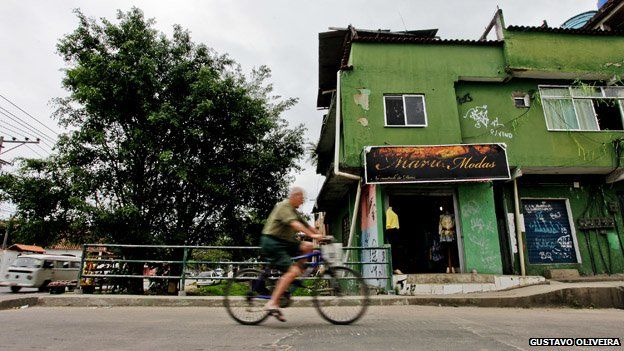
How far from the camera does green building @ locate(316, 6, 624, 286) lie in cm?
1084

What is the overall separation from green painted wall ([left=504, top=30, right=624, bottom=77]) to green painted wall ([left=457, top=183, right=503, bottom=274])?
4.51 m

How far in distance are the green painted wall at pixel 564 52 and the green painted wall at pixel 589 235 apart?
13.0 ft

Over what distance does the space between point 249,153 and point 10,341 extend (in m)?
12.1

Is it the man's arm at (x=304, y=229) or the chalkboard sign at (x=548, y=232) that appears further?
the chalkboard sign at (x=548, y=232)

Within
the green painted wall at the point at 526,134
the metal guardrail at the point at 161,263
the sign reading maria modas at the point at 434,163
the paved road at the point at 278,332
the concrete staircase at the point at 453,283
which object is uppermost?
the green painted wall at the point at 526,134

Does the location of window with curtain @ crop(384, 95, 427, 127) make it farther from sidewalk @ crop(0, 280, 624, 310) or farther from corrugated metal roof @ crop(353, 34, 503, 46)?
sidewalk @ crop(0, 280, 624, 310)

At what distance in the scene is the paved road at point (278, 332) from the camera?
3.77m

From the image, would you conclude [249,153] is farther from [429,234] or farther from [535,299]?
[535,299]

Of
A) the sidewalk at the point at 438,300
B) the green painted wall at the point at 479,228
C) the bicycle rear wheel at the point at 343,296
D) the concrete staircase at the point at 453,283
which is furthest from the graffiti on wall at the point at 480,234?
the bicycle rear wheel at the point at 343,296

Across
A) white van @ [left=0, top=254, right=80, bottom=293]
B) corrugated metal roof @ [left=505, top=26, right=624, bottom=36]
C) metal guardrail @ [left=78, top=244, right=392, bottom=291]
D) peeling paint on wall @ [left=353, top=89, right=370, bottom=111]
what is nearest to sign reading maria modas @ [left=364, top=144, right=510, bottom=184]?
peeling paint on wall @ [left=353, top=89, right=370, bottom=111]

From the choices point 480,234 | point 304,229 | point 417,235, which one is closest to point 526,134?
point 480,234

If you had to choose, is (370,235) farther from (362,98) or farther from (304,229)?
(304,229)

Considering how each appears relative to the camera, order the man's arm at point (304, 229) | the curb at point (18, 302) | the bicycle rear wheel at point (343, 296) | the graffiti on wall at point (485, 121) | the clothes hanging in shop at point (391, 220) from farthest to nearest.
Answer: the graffiti on wall at point (485, 121) < the clothes hanging in shop at point (391, 220) < the curb at point (18, 302) < the bicycle rear wheel at point (343, 296) < the man's arm at point (304, 229)

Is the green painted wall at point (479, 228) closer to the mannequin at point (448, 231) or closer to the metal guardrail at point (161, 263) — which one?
the mannequin at point (448, 231)
